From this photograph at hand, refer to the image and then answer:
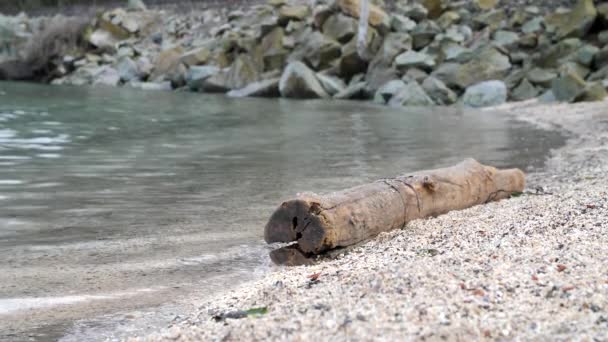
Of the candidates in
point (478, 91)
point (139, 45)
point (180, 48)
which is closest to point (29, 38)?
point (139, 45)

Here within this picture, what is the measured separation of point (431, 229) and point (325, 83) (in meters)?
16.0

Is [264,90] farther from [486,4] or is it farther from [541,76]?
[541,76]

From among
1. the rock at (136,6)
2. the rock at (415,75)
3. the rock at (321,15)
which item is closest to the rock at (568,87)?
the rock at (415,75)

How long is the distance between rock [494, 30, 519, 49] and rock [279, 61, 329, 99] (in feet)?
16.3

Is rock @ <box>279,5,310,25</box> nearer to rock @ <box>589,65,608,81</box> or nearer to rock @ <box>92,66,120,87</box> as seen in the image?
rock @ <box>92,66,120,87</box>

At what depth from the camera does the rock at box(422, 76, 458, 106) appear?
674 inches

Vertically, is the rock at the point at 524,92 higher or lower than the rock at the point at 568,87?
lower

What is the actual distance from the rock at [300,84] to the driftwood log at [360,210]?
14554mm

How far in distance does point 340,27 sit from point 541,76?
7494 millimetres

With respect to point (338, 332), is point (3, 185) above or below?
below

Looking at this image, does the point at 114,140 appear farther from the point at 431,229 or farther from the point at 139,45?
Answer: the point at 139,45

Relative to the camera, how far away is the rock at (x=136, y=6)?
33.9 meters

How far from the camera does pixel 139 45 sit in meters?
29.7

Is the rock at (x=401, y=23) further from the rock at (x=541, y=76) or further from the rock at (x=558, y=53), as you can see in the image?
the rock at (x=541, y=76)
